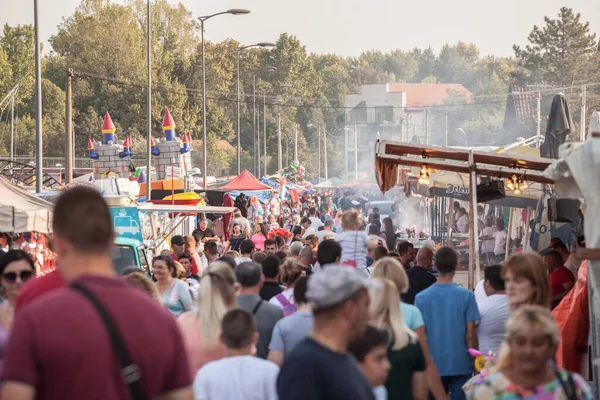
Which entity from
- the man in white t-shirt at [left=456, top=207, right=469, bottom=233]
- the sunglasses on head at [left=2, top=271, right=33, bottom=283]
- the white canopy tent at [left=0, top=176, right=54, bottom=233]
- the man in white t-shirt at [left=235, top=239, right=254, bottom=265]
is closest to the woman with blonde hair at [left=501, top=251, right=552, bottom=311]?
the sunglasses on head at [left=2, top=271, right=33, bottom=283]

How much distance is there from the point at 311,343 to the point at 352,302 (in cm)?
24

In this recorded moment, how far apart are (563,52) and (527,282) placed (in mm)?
91870

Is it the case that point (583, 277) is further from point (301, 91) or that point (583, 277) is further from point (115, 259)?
point (301, 91)

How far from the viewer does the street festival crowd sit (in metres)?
3.61

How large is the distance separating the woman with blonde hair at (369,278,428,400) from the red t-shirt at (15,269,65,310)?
6.45 ft

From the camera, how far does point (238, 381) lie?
5.89m

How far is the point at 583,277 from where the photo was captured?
946 centimetres

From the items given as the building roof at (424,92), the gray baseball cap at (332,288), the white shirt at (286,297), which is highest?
the building roof at (424,92)

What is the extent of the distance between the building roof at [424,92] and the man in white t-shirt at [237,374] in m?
165

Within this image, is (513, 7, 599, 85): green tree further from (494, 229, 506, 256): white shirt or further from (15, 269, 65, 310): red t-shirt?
(15, 269, 65, 310): red t-shirt

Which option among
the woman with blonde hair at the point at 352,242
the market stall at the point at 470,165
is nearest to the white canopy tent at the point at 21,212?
the woman with blonde hair at the point at 352,242

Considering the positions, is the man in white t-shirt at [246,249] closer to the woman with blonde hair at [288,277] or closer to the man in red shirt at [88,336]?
the woman with blonde hair at [288,277]

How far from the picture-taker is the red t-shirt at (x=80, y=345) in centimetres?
357

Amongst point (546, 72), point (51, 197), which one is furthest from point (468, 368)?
point (546, 72)
